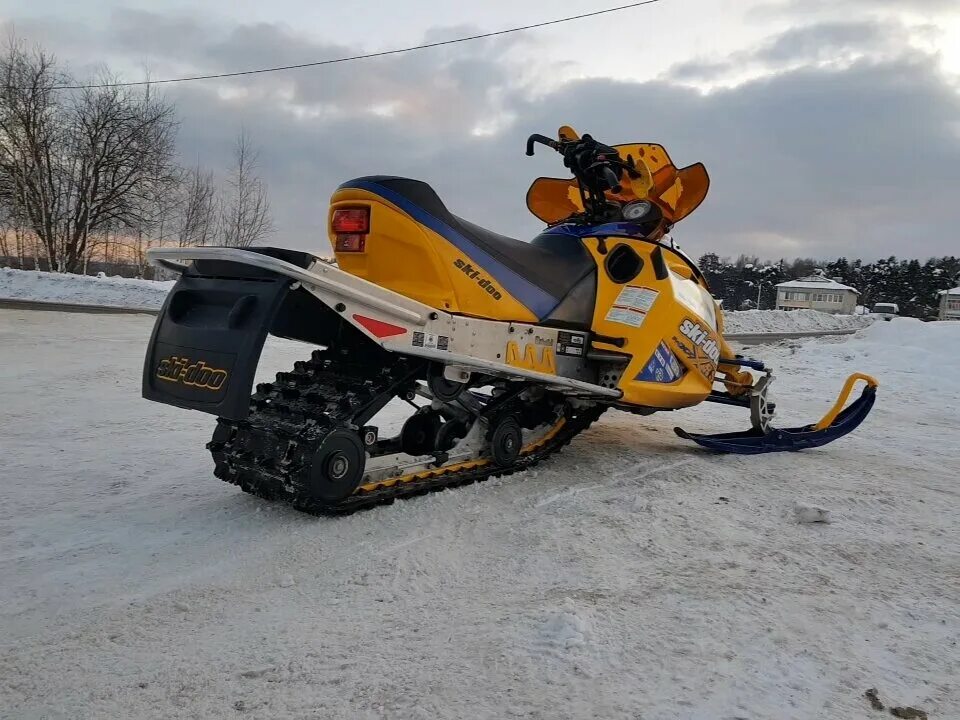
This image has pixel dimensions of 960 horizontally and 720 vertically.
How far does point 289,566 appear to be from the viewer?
8.92 feet

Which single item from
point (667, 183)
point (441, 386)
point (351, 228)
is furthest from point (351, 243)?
point (667, 183)

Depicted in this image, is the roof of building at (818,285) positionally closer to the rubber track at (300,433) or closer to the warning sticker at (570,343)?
the warning sticker at (570,343)

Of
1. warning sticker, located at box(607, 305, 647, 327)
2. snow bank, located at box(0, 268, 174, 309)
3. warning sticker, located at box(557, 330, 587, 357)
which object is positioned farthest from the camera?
snow bank, located at box(0, 268, 174, 309)

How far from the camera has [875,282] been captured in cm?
7131

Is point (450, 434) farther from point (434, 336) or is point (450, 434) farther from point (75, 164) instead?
point (75, 164)

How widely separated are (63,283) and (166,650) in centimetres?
2053

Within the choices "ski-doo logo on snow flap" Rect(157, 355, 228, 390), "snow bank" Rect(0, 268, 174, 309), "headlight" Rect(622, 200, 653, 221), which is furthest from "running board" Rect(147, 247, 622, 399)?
"snow bank" Rect(0, 268, 174, 309)

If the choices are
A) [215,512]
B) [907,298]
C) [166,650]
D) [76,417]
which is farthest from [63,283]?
[907,298]

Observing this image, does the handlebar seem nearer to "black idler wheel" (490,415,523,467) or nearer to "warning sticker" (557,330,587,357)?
"warning sticker" (557,330,587,357)

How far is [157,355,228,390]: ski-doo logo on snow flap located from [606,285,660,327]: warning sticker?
2.59m

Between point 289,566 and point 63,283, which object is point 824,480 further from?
point 63,283

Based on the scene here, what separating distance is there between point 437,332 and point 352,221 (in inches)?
30.7

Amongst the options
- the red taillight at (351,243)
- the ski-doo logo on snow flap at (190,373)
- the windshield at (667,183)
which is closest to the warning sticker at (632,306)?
the windshield at (667,183)

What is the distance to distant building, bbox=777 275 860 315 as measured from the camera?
7069cm
